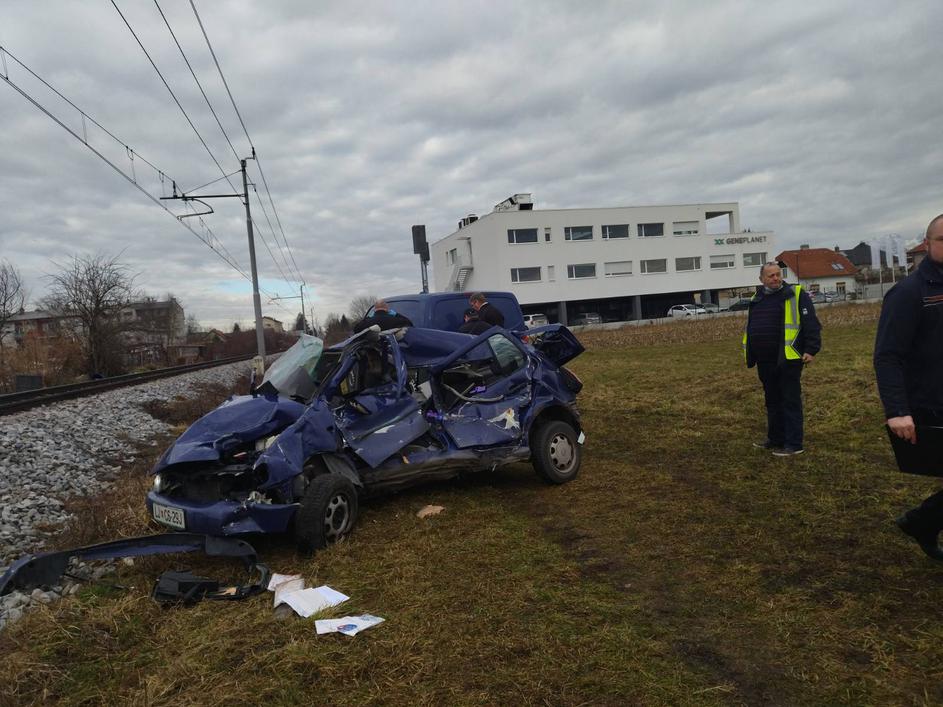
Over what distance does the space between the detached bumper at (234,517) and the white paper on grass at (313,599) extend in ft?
2.00

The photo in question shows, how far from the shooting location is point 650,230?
52750 mm

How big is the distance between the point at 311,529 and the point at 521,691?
7.05 feet

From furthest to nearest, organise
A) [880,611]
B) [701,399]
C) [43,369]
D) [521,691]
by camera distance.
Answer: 1. [43,369]
2. [701,399]
3. [880,611]
4. [521,691]

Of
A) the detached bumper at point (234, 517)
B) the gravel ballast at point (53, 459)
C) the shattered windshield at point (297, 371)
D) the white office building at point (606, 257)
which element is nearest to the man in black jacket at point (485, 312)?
the shattered windshield at point (297, 371)

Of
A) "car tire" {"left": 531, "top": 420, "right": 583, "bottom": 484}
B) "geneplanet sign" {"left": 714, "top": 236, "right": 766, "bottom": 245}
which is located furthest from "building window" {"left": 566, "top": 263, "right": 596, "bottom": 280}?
"car tire" {"left": 531, "top": 420, "right": 583, "bottom": 484}

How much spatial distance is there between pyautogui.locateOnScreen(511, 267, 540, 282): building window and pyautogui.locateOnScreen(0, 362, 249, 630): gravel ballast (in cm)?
3582

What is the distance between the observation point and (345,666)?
2.94 metres

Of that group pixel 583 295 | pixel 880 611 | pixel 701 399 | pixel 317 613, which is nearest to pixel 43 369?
pixel 701 399

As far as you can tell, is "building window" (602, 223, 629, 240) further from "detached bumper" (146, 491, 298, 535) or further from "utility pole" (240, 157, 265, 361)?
"detached bumper" (146, 491, 298, 535)

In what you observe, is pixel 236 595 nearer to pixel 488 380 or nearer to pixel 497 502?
pixel 497 502

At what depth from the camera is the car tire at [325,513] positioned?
172 inches

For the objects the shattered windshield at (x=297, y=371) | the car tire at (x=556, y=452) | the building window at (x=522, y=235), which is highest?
the building window at (x=522, y=235)

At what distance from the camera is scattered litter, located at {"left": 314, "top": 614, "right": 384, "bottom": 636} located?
3279 millimetres

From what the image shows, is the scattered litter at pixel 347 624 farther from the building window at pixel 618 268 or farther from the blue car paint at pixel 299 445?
the building window at pixel 618 268
